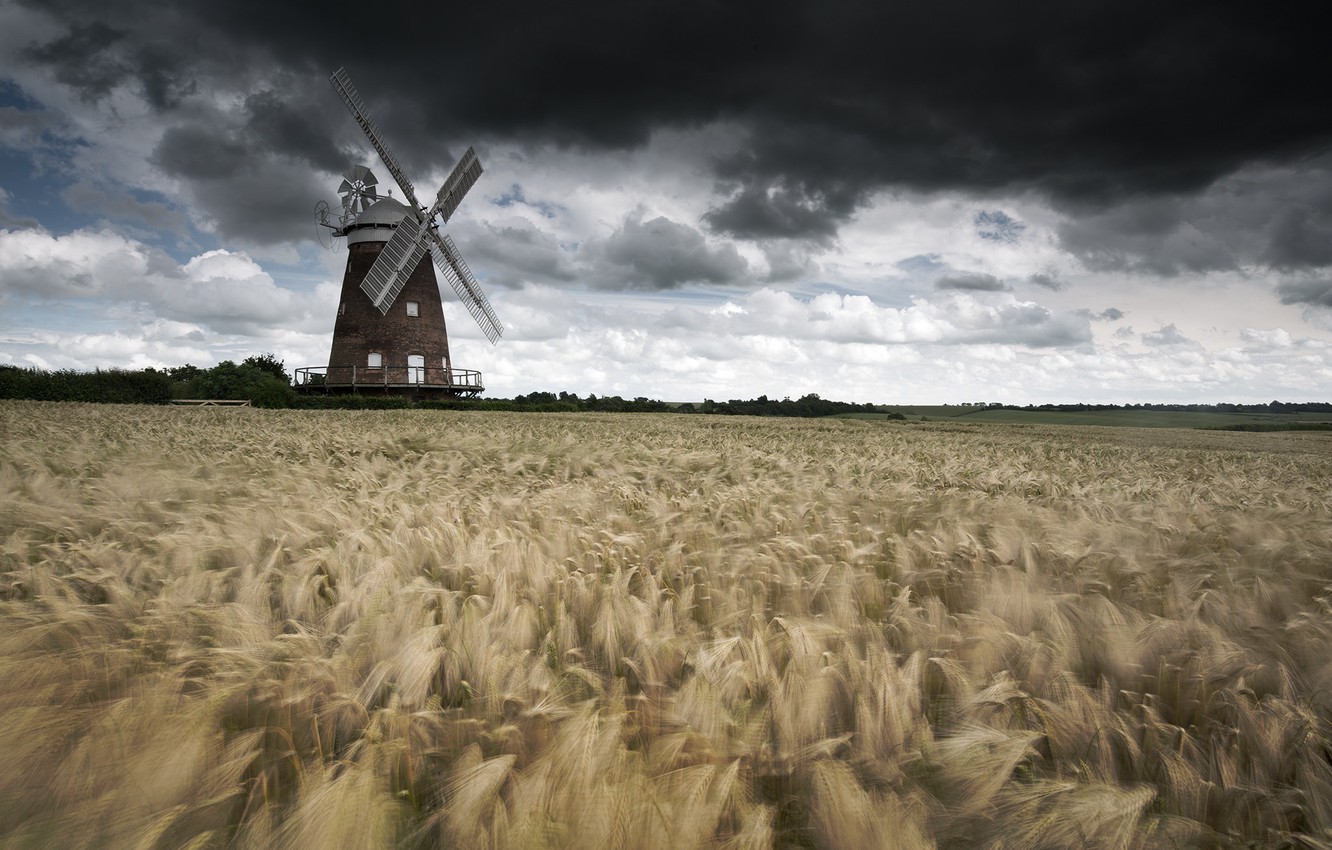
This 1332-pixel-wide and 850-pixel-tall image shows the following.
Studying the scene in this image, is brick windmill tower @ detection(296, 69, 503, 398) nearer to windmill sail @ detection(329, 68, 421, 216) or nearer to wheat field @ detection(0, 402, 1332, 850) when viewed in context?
windmill sail @ detection(329, 68, 421, 216)

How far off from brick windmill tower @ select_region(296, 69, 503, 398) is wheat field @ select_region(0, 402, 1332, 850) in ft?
114

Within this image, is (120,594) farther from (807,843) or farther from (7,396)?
(7,396)

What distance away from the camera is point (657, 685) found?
1.50m

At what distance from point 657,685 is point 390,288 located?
37.4 meters

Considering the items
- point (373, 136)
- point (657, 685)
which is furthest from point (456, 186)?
point (657, 685)

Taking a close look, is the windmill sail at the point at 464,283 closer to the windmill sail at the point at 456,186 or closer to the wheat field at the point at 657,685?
the windmill sail at the point at 456,186

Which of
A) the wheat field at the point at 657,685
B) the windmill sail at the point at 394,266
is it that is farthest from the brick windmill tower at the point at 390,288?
the wheat field at the point at 657,685

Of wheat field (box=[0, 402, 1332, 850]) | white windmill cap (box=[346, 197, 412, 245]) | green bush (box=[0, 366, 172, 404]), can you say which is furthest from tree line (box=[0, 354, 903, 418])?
wheat field (box=[0, 402, 1332, 850])

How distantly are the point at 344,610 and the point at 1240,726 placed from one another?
85.2 inches

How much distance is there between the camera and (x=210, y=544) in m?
2.52

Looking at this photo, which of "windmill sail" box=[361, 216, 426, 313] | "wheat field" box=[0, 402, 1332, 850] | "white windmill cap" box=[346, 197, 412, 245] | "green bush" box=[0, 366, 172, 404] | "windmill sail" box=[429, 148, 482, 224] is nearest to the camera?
"wheat field" box=[0, 402, 1332, 850]

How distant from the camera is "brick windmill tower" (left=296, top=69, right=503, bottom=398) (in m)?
35.3

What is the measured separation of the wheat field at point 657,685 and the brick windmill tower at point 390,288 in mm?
34737

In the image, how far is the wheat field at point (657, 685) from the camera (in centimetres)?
107
